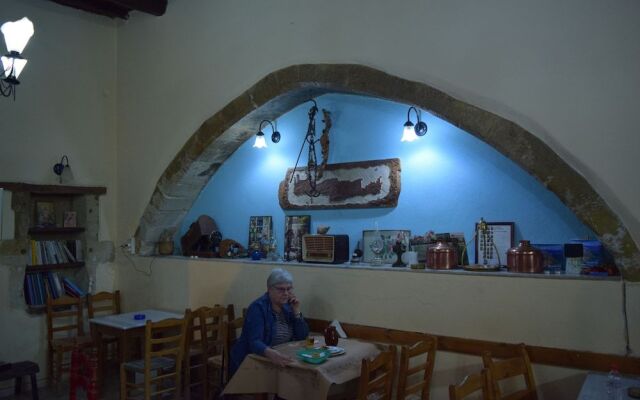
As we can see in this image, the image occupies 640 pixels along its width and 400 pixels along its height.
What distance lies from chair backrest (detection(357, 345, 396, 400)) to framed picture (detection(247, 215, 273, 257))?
2.43 metres

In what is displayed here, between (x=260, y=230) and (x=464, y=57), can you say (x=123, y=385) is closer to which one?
(x=260, y=230)

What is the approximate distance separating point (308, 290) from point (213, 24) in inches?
99.3

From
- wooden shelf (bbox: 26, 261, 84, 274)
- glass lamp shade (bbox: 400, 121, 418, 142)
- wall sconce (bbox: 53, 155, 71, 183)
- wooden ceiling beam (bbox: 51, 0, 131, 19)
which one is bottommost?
wooden shelf (bbox: 26, 261, 84, 274)

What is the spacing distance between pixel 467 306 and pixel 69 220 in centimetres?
405

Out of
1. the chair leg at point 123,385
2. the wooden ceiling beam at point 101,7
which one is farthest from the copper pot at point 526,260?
the wooden ceiling beam at point 101,7

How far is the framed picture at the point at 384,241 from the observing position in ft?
14.0

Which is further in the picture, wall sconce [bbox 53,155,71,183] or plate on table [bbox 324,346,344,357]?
wall sconce [bbox 53,155,71,183]

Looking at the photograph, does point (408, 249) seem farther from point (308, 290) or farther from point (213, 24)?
point (213, 24)

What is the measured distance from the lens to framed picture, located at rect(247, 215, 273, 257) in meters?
5.20

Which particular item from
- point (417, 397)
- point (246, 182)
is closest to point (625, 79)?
point (417, 397)

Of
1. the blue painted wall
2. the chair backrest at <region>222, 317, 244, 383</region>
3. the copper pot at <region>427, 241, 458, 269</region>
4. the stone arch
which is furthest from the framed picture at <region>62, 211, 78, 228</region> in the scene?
the copper pot at <region>427, 241, 458, 269</region>

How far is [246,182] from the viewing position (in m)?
5.48

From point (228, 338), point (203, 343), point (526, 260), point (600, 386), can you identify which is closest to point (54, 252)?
point (203, 343)

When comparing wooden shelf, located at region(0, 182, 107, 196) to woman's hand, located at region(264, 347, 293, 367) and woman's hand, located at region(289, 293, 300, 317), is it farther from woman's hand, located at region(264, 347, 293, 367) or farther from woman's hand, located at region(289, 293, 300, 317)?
woman's hand, located at region(264, 347, 293, 367)
